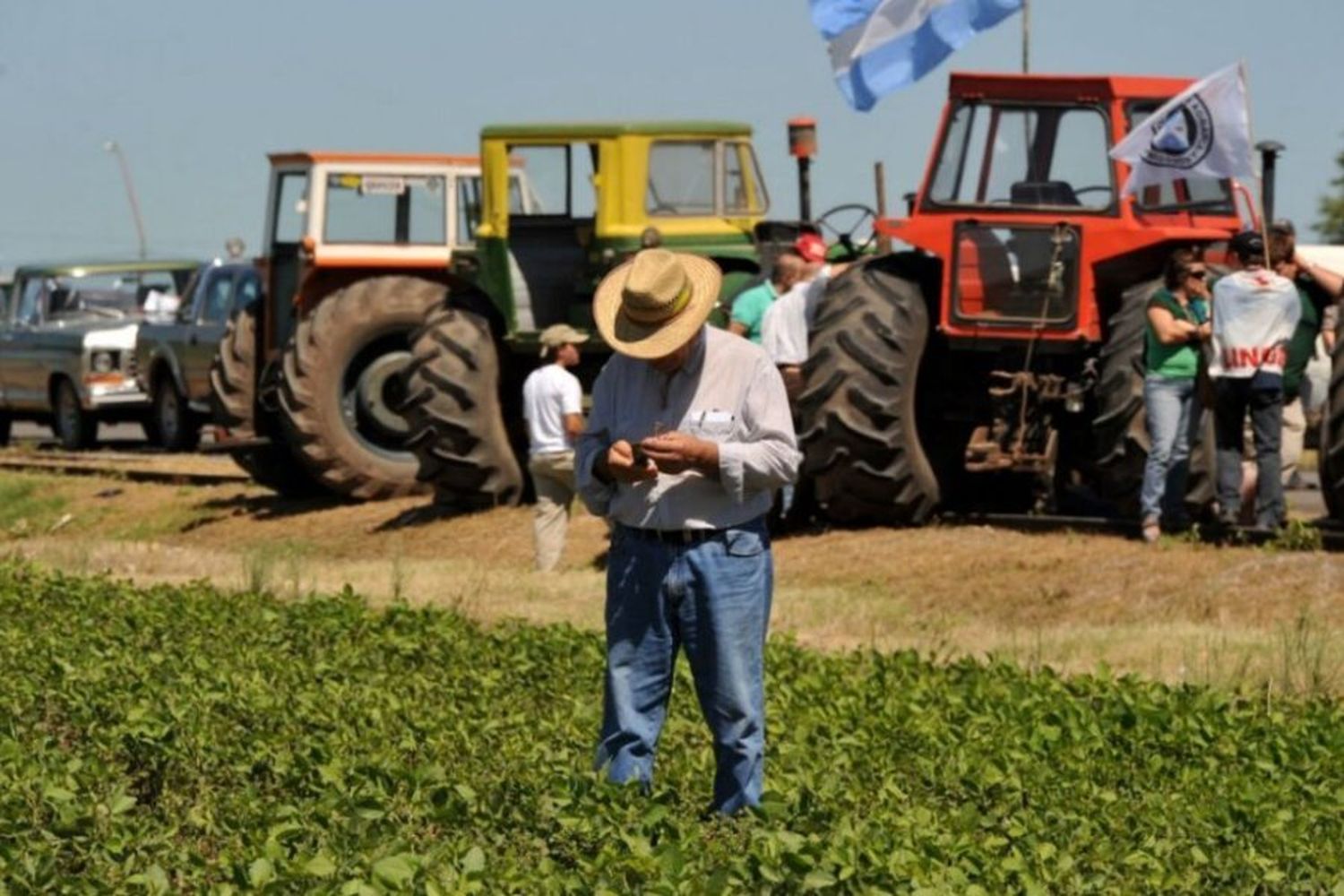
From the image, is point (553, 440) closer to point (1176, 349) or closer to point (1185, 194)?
point (1176, 349)

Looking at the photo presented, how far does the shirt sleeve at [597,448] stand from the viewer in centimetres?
928

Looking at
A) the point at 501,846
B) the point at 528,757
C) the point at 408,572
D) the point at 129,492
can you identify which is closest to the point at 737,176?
the point at 408,572

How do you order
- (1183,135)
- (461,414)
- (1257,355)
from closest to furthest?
(1257,355)
(1183,135)
(461,414)

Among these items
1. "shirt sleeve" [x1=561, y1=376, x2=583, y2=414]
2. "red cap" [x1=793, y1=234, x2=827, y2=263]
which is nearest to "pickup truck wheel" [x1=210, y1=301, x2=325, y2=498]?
"shirt sleeve" [x1=561, y1=376, x2=583, y2=414]

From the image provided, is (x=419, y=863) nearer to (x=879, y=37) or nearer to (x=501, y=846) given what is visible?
(x=501, y=846)

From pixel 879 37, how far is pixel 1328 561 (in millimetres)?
4711

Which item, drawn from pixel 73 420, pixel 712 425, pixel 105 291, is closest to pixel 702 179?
pixel 712 425

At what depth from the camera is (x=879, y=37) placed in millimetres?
18922

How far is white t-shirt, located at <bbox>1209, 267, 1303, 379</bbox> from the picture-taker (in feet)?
54.3

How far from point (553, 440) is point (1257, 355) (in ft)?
15.1

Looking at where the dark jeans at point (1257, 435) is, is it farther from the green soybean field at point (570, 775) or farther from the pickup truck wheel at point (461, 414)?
the pickup truck wheel at point (461, 414)

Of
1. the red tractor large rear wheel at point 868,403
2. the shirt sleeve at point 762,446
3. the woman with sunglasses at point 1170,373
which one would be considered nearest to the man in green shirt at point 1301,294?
the woman with sunglasses at point 1170,373

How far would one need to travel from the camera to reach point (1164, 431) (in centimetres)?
1719

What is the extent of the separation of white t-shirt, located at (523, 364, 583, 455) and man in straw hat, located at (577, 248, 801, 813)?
9.61 metres
